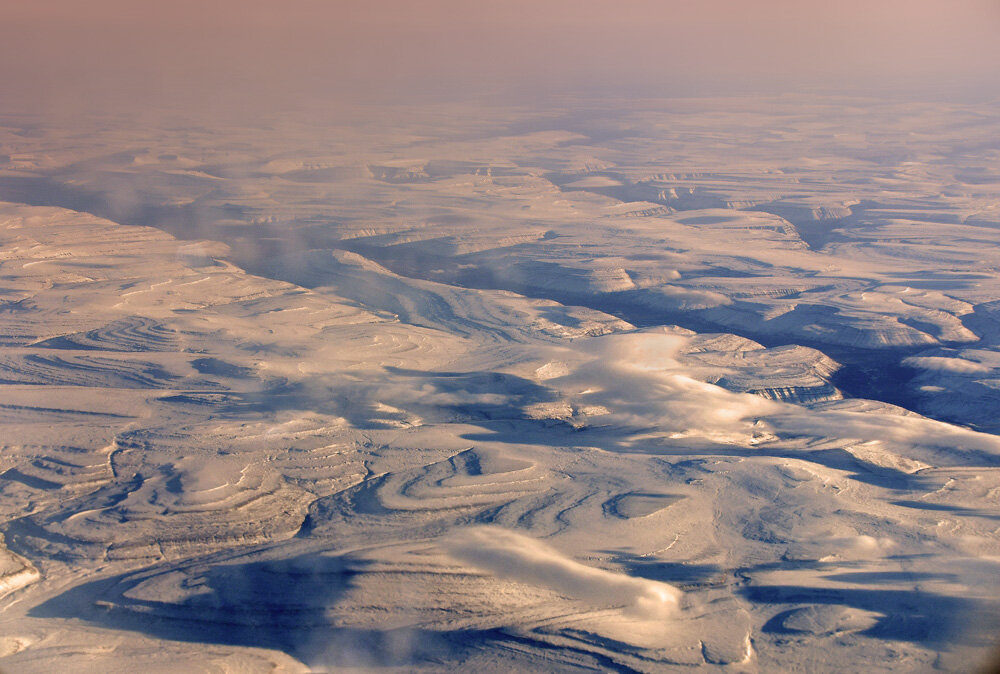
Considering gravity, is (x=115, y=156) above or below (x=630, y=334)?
above

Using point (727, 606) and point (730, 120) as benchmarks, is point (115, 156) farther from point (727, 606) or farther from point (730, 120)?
point (730, 120)

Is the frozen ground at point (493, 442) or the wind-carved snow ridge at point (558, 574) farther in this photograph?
the wind-carved snow ridge at point (558, 574)

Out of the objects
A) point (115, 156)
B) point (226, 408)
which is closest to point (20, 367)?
point (226, 408)

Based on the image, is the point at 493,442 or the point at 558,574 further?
the point at 493,442

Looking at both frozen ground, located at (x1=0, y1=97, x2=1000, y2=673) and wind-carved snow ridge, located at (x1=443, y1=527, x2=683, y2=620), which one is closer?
frozen ground, located at (x1=0, y1=97, x2=1000, y2=673)
